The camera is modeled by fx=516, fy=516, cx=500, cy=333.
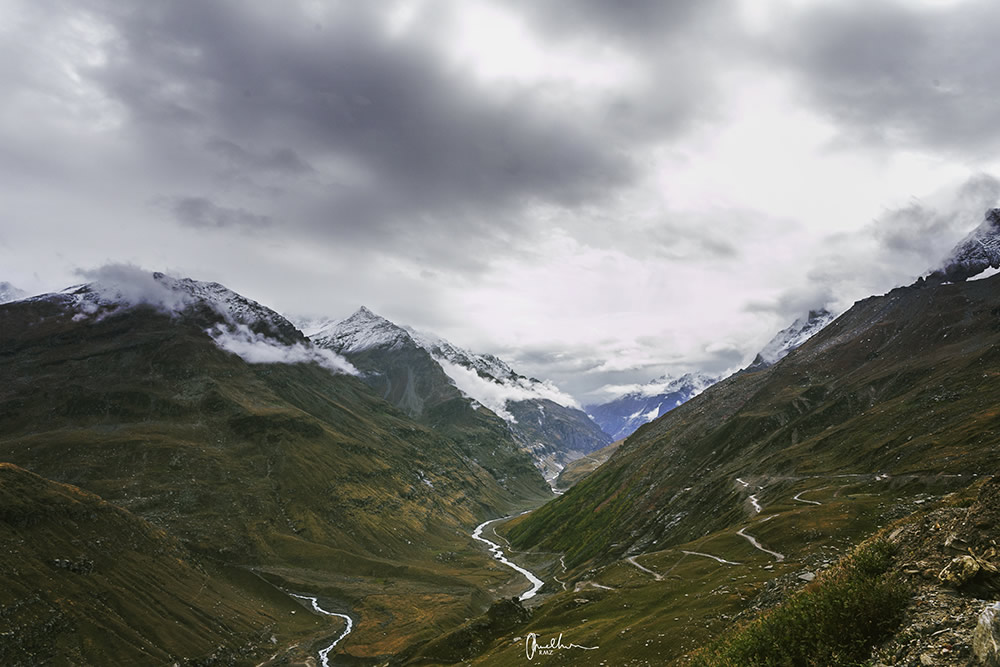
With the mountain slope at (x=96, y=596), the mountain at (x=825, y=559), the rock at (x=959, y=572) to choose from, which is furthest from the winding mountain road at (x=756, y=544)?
the mountain slope at (x=96, y=596)

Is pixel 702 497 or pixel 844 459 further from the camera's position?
pixel 702 497

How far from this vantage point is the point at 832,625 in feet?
63.6

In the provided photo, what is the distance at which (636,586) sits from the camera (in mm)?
Result: 99438

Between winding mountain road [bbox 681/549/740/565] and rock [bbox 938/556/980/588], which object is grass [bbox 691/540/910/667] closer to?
rock [bbox 938/556/980/588]

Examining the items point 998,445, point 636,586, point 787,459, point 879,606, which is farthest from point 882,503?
point 879,606

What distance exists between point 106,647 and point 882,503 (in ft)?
610

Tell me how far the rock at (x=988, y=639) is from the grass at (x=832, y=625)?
13.6ft

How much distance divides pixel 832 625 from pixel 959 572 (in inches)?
185

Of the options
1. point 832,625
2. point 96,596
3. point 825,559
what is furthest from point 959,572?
point 96,596

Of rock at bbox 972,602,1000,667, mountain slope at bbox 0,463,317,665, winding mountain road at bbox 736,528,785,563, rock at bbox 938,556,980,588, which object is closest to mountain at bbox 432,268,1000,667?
rock at bbox 938,556,980,588

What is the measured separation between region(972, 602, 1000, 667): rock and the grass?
163 inches

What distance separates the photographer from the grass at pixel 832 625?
18.5m

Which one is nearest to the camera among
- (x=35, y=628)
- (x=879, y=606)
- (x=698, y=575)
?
(x=879, y=606)

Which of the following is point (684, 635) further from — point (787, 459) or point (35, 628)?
point (35, 628)
